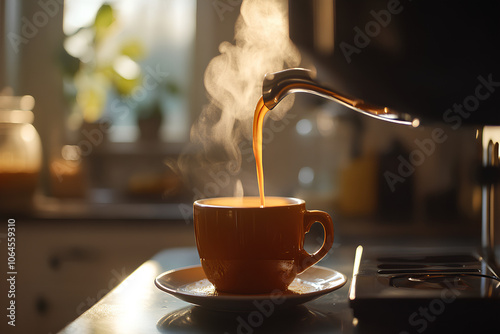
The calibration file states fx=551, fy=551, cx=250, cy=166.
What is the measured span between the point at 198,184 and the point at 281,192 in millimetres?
321

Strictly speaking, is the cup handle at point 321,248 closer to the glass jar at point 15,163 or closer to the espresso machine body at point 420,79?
the espresso machine body at point 420,79

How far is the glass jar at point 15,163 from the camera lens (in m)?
1.84

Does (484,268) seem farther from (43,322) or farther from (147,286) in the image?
(43,322)

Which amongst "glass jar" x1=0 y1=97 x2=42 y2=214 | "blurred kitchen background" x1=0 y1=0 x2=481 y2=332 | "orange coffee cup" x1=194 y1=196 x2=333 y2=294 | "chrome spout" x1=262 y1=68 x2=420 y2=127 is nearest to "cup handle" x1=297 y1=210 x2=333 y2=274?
"orange coffee cup" x1=194 y1=196 x2=333 y2=294

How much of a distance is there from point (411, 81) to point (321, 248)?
0.24 m

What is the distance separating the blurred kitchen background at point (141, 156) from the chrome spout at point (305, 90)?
2.94 feet

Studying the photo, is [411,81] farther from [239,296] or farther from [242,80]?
[242,80]

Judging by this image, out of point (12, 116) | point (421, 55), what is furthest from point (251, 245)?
point (12, 116)

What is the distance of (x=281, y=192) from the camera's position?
198cm

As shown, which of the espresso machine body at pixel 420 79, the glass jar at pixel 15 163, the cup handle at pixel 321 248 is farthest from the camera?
the glass jar at pixel 15 163

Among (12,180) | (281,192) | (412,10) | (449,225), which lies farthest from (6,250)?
(412,10)

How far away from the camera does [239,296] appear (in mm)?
643

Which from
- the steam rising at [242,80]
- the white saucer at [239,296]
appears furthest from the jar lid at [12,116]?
the white saucer at [239,296]

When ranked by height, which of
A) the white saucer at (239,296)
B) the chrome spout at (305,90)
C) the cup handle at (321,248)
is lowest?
the white saucer at (239,296)
